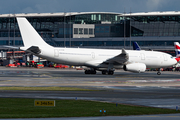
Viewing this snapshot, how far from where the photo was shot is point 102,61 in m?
52.9

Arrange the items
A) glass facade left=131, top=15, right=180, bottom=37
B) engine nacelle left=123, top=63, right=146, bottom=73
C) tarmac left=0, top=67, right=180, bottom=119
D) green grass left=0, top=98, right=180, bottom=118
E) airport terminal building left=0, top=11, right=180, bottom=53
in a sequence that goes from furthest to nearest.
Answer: glass facade left=131, top=15, right=180, bottom=37
airport terminal building left=0, top=11, right=180, bottom=53
engine nacelle left=123, top=63, right=146, bottom=73
tarmac left=0, top=67, right=180, bottom=119
green grass left=0, top=98, right=180, bottom=118

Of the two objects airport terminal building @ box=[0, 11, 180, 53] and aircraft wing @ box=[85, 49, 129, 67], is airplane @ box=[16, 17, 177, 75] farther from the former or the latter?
airport terminal building @ box=[0, 11, 180, 53]

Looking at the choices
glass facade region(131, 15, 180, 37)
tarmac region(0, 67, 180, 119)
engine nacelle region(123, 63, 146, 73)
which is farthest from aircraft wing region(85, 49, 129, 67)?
glass facade region(131, 15, 180, 37)

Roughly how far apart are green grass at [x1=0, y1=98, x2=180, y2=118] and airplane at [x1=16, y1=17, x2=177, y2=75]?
30.6 m

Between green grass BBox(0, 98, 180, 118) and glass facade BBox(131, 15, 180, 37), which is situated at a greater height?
glass facade BBox(131, 15, 180, 37)

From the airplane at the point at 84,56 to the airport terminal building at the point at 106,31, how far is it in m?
62.9

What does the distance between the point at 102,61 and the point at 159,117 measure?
125ft

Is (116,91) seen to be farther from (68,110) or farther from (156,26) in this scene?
(156,26)

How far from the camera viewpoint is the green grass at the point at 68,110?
15580mm

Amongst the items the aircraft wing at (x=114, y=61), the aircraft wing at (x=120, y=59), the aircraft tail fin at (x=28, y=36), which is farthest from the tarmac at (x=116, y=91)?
the aircraft tail fin at (x=28, y=36)

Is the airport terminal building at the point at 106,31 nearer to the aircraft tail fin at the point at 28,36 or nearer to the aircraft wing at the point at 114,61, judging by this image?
the aircraft wing at the point at 114,61

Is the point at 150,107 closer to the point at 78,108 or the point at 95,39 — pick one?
the point at 78,108

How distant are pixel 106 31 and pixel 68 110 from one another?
396ft

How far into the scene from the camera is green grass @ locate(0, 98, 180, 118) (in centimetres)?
1558
